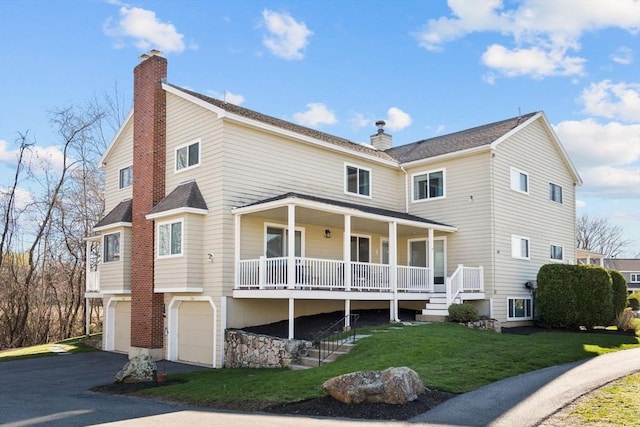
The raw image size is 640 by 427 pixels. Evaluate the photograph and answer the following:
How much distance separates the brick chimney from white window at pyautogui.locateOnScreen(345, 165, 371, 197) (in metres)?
6.97

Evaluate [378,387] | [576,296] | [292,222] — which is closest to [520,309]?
[576,296]

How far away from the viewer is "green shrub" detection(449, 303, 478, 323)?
19.3 metres

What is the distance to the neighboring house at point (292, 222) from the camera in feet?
59.2

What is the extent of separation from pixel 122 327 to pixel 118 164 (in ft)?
22.4

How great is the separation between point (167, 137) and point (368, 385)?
45.7 feet

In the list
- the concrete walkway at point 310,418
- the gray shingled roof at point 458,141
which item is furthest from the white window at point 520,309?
the concrete walkway at point 310,418

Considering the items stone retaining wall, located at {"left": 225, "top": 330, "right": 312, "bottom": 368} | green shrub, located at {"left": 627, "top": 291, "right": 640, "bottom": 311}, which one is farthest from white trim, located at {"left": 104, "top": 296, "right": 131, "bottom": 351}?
green shrub, located at {"left": 627, "top": 291, "right": 640, "bottom": 311}

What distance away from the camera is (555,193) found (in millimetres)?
26391

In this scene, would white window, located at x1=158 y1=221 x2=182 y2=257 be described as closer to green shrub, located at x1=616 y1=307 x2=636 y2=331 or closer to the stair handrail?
the stair handrail

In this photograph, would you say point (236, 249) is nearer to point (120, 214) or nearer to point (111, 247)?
point (120, 214)

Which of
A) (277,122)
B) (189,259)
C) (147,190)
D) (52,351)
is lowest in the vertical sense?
(52,351)

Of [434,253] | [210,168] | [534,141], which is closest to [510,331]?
[434,253]

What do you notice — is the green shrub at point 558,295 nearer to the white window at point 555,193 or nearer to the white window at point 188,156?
the white window at point 555,193

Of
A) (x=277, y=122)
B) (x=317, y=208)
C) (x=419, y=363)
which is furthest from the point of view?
(x=277, y=122)
